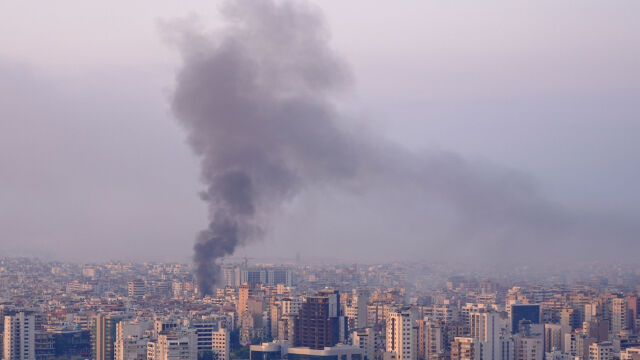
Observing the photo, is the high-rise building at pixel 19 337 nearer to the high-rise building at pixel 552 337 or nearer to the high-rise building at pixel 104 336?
the high-rise building at pixel 104 336

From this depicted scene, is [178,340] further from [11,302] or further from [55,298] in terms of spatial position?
[55,298]

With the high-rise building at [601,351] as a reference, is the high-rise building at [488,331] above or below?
above

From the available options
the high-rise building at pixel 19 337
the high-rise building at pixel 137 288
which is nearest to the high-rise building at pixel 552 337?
the high-rise building at pixel 19 337

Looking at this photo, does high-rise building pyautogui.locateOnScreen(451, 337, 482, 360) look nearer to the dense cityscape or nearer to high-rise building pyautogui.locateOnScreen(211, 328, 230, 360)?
the dense cityscape

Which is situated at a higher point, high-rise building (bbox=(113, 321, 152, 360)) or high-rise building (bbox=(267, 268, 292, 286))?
high-rise building (bbox=(113, 321, 152, 360))

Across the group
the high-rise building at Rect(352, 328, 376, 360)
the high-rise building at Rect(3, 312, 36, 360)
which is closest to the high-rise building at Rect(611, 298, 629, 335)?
the high-rise building at Rect(352, 328, 376, 360)

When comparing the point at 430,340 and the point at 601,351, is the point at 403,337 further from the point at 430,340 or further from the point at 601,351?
the point at 601,351

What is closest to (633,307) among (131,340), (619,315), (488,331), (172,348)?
(619,315)
